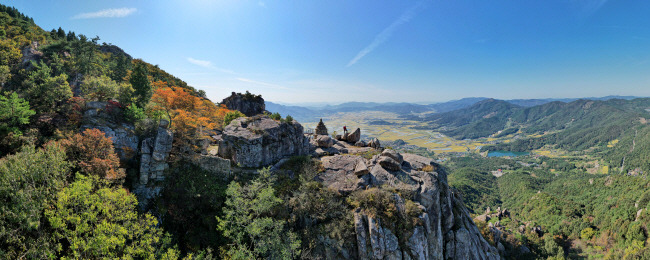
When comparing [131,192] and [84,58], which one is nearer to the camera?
[131,192]

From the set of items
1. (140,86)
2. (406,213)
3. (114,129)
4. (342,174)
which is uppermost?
(140,86)

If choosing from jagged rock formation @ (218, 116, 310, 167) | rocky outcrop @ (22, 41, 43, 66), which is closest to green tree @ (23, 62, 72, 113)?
rocky outcrop @ (22, 41, 43, 66)

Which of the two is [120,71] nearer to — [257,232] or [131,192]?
[131,192]

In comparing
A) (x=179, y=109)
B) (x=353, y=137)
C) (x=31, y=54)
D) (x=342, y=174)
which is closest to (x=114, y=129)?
(x=179, y=109)

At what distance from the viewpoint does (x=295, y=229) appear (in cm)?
2447

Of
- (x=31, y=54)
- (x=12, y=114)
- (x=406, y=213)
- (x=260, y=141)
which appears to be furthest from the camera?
(x=31, y=54)

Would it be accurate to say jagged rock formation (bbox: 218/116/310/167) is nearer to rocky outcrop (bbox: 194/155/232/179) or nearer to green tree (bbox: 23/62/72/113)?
rocky outcrop (bbox: 194/155/232/179)

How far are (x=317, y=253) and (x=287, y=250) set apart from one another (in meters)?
3.44

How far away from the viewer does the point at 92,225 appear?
60.5 ft

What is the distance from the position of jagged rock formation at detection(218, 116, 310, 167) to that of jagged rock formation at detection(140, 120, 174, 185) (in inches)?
250

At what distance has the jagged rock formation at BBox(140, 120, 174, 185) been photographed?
85.8 feet

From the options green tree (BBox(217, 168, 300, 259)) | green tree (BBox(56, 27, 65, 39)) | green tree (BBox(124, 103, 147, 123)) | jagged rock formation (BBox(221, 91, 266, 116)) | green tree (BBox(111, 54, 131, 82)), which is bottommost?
green tree (BBox(217, 168, 300, 259))

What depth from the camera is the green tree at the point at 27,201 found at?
1547cm

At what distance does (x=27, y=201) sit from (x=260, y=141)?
787 inches
